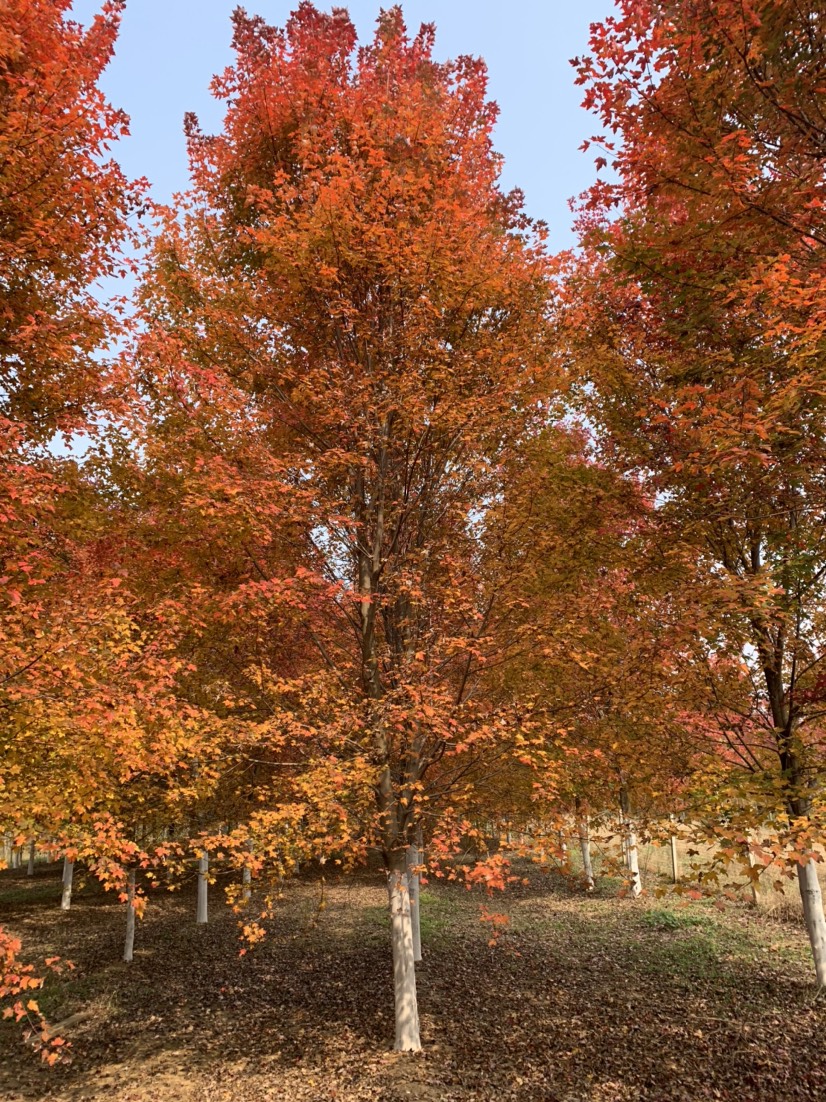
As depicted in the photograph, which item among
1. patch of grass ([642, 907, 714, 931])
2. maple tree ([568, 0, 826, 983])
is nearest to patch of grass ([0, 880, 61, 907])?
patch of grass ([642, 907, 714, 931])

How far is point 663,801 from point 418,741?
3459 mm

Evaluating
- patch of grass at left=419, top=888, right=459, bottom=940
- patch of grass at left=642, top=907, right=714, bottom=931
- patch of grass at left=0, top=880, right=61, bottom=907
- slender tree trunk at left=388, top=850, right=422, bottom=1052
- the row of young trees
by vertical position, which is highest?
the row of young trees

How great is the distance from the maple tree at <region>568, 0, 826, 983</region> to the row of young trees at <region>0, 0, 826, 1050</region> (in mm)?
46

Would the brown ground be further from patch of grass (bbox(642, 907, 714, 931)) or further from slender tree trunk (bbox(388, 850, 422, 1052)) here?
slender tree trunk (bbox(388, 850, 422, 1052))

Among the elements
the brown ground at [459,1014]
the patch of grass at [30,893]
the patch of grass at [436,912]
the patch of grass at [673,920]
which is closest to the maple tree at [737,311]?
the brown ground at [459,1014]

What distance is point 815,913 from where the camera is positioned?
9.13 meters

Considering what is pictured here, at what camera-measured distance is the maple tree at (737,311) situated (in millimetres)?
4836

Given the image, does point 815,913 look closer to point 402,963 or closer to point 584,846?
point 402,963

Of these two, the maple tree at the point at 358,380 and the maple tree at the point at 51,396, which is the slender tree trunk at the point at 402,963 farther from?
the maple tree at the point at 51,396

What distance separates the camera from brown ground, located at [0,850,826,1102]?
7.87 meters

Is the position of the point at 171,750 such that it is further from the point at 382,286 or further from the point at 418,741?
the point at 382,286

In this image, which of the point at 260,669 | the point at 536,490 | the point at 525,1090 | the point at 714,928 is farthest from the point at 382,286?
the point at 714,928

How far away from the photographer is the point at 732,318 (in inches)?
257

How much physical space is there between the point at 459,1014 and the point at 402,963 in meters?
2.63
